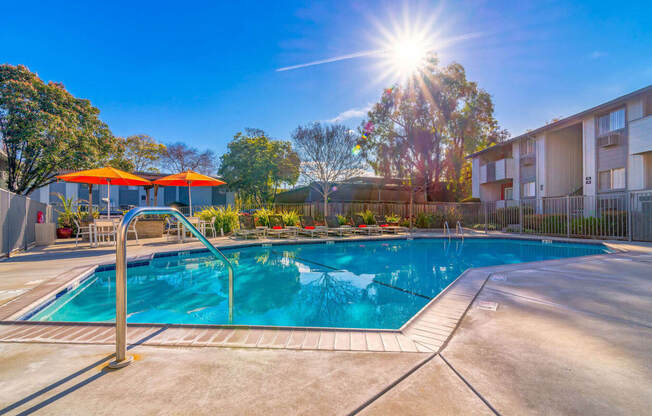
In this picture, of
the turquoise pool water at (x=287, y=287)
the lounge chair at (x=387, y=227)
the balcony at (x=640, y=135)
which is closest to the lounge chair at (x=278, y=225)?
the turquoise pool water at (x=287, y=287)

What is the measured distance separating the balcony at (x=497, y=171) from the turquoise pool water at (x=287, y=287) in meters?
10.0

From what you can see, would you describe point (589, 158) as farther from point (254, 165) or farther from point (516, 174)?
point (254, 165)

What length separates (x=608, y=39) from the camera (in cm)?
1264

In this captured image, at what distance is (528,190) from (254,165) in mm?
20981

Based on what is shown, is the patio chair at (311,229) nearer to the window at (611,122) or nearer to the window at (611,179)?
the window at (611,179)

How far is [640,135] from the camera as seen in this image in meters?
12.2

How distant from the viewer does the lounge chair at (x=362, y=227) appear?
14.3 meters

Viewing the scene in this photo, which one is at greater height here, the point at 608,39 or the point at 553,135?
the point at 608,39

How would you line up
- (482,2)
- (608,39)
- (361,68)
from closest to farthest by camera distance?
(482,2), (608,39), (361,68)

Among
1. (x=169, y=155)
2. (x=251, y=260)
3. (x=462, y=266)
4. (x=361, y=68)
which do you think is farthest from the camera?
(x=169, y=155)

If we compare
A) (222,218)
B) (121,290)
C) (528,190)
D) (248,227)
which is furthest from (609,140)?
(121,290)

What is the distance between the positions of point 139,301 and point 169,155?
33.2m

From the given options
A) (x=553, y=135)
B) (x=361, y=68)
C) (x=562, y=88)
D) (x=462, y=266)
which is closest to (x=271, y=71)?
(x=361, y=68)

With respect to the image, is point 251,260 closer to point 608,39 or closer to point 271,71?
point 271,71
